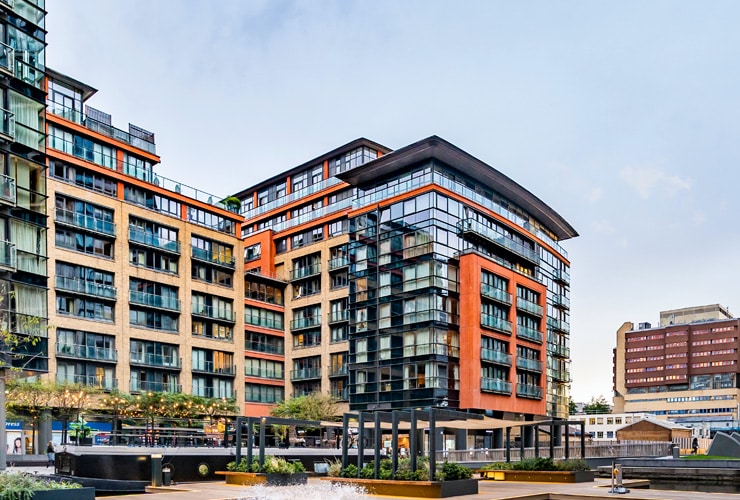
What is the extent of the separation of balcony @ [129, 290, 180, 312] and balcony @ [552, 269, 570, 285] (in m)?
39.2

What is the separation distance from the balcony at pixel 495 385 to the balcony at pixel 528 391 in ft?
7.05

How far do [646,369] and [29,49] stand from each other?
18043cm

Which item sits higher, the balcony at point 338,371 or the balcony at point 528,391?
the balcony at point 338,371

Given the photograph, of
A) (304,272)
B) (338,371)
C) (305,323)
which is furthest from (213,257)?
(338,371)

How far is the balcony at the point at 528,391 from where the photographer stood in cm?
7038

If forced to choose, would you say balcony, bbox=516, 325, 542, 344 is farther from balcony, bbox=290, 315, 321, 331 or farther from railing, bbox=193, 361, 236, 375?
railing, bbox=193, 361, 236, 375

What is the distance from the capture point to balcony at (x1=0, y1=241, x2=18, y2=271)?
3128 cm

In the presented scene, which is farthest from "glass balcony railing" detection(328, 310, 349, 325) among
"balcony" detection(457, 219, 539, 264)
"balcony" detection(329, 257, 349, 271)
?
"balcony" detection(457, 219, 539, 264)

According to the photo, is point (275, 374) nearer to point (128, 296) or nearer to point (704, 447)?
point (128, 296)

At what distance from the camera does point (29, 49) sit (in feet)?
111

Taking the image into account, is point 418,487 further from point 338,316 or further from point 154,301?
point 338,316

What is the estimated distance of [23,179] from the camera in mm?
33125

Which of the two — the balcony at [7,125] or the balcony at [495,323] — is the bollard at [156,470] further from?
the balcony at [495,323]

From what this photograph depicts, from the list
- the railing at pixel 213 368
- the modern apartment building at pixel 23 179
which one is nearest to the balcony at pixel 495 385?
the railing at pixel 213 368
